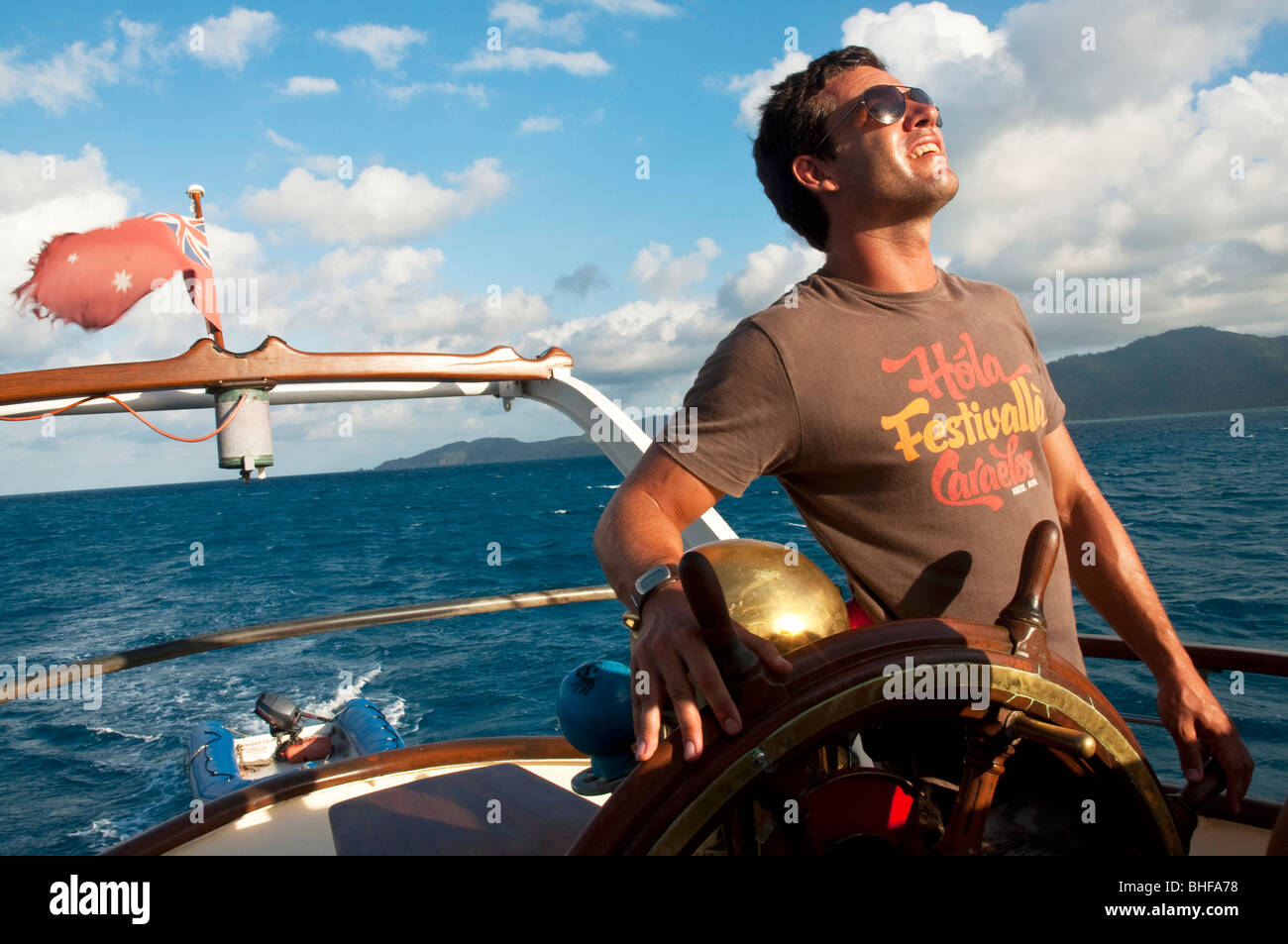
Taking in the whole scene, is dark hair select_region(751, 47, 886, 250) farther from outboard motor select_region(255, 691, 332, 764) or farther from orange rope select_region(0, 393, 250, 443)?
outboard motor select_region(255, 691, 332, 764)

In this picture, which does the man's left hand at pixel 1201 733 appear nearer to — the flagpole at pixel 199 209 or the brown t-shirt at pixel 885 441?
the brown t-shirt at pixel 885 441

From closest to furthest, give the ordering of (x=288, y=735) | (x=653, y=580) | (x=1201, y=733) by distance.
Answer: (x=653, y=580) → (x=1201, y=733) → (x=288, y=735)

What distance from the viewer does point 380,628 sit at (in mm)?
24797

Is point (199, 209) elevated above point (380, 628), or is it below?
above

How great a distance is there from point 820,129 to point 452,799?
5.89 feet

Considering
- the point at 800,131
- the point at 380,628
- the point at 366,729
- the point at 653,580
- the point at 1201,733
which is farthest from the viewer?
the point at 380,628

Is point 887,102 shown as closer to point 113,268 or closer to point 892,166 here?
point 892,166

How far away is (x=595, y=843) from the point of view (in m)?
1.11

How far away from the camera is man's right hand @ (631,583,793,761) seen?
3.56ft

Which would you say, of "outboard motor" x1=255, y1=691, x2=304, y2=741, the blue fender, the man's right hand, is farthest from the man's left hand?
"outboard motor" x1=255, y1=691, x2=304, y2=741

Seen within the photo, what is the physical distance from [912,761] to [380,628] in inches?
978

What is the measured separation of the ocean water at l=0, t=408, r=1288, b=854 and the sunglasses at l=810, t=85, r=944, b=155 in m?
7.41

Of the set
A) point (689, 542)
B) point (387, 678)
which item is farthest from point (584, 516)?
point (689, 542)

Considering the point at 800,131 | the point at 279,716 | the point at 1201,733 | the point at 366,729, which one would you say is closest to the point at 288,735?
the point at 279,716
